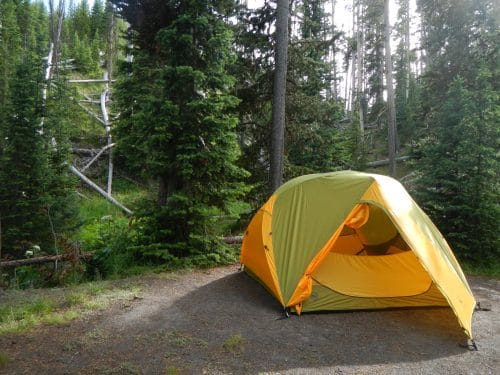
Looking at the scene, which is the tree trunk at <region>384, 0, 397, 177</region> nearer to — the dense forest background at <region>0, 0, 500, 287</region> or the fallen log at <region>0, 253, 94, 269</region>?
the dense forest background at <region>0, 0, 500, 287</region>

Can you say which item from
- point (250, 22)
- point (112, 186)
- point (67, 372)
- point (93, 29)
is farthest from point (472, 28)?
point (93, 29)

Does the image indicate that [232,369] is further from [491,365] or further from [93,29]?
[93,29]

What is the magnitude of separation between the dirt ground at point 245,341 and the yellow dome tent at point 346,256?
260 mm

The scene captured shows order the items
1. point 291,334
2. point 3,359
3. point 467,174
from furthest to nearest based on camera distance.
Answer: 1. point 467,174
2. point 291,334
3. point 3,359

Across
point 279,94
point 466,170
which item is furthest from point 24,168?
point 466,170

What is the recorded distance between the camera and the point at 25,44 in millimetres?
26938

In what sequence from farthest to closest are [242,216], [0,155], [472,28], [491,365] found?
1. [472,28]
2. [242,216]
3. [0,155]
4. [491,365]

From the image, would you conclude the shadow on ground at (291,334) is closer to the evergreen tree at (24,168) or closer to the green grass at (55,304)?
the green grass at (55,304)

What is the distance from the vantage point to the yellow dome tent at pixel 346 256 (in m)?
5.37

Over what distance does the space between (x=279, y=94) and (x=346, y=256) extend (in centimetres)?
488

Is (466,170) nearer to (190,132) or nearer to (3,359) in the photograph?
(190,132)

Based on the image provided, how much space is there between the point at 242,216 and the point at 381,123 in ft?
68.3

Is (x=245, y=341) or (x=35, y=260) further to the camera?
(x=35, y=260)

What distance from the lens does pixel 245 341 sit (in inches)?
185
